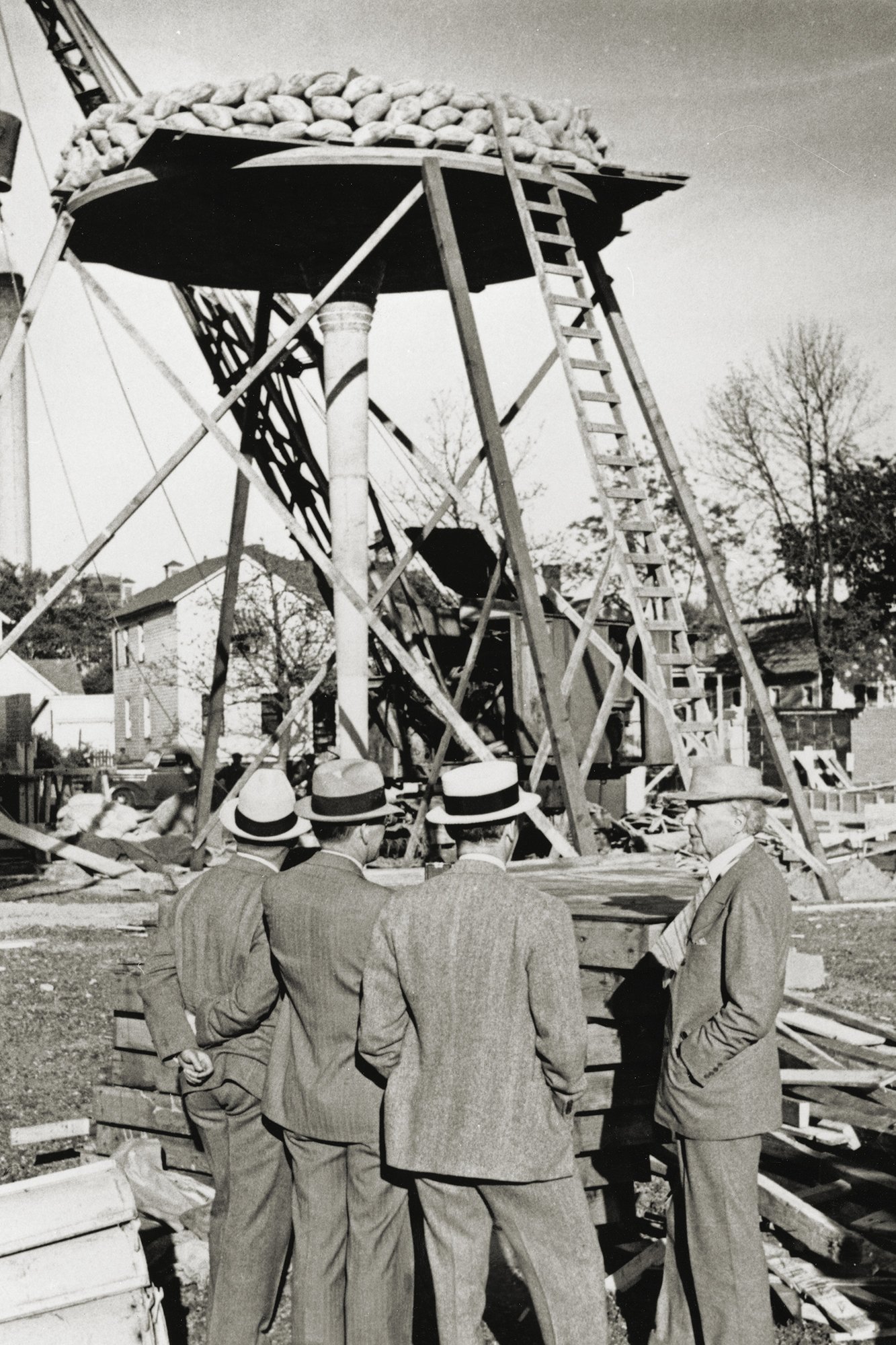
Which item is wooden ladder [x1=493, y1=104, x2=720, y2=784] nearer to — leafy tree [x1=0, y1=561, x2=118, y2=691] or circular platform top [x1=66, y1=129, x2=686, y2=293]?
circular platform top [x1=66, y1=129, x2=686, y2=293]

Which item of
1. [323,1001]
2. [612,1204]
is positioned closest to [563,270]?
[612,1204]

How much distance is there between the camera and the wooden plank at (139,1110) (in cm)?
716

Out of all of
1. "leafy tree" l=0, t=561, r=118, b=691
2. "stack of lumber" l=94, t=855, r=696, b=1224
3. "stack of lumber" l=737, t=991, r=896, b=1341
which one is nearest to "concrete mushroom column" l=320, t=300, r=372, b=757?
"stack of lumber" l=737, t=991, r=896, b=1341

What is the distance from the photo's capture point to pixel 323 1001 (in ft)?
16.6

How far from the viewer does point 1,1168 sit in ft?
25.2

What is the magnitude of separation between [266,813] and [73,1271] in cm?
175

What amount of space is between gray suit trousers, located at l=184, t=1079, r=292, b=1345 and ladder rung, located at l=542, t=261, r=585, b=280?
10.7 meters

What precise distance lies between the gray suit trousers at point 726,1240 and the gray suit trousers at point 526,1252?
16.6 inches

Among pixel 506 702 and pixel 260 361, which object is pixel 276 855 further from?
pixel 506 702

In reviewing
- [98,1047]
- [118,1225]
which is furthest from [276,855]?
[98,1047]

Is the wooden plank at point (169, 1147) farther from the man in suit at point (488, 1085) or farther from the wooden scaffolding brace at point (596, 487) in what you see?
the wooden scaffolding brace at point (596, 487)

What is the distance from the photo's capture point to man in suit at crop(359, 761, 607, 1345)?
4547mm

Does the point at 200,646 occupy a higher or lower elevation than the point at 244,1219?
higher

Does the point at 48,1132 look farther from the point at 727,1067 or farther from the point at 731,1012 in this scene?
the point at 731,1012
